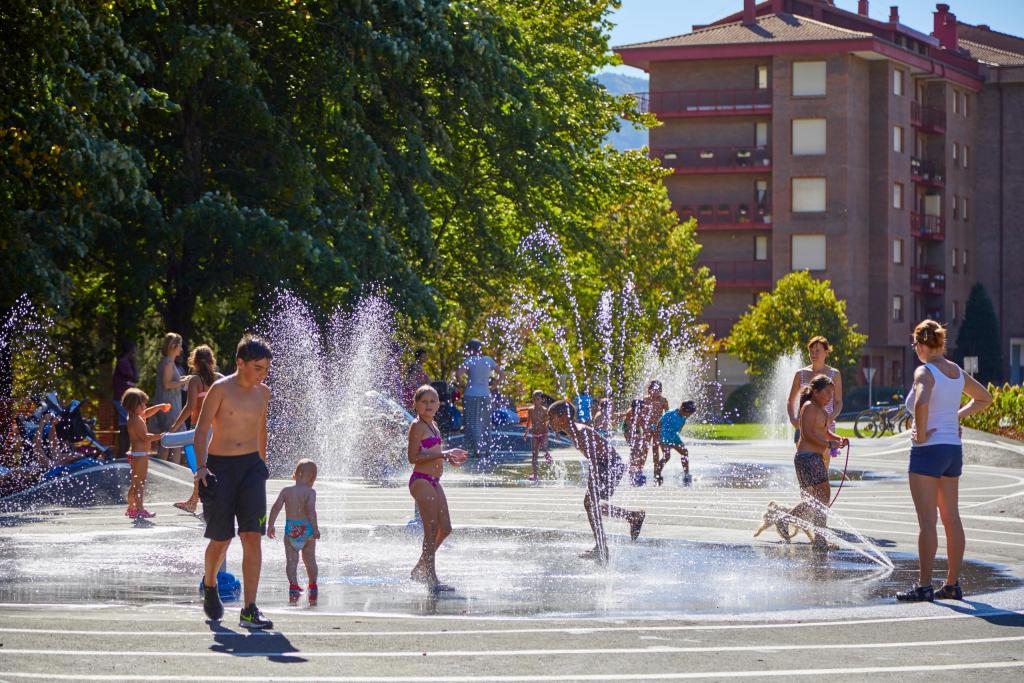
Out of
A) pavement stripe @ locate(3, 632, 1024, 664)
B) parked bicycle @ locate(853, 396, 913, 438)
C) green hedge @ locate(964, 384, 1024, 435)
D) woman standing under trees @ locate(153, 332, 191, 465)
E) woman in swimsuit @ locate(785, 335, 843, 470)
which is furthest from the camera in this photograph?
parked bicycle @ locate(853, 396, 913, 438)

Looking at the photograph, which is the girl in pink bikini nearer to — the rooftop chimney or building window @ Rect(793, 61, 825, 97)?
building window @ Rect(793, 61, 825, 97)

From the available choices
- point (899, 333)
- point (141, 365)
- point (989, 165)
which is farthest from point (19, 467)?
point (989, 165)

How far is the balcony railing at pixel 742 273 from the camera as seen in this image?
87.4 m

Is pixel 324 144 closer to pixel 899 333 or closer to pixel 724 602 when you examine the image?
pixel 724 602

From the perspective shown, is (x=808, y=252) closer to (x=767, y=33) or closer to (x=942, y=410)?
(x=767, y=33)

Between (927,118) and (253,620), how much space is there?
86243 millimetres

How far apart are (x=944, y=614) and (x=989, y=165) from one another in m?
92.2

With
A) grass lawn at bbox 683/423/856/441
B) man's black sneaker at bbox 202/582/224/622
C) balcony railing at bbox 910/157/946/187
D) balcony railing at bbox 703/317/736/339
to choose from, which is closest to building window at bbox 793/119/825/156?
balcony railing at bbox 910/157/946/187

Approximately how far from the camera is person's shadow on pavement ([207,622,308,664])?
30.3ft

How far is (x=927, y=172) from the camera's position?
304 ft

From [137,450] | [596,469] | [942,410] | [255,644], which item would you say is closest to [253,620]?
[255,644]

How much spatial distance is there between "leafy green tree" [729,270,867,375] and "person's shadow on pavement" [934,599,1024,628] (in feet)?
206

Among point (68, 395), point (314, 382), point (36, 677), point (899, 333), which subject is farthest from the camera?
point (899, 333)

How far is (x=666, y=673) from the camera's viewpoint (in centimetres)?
879
